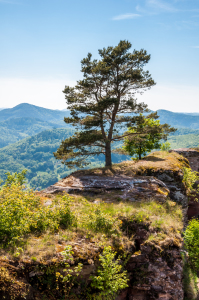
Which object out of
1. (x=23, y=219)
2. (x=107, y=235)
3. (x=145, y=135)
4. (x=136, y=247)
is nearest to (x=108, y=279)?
(x=107, y=235)

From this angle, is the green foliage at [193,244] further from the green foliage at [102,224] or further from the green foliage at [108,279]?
the green foliage at [108,279]

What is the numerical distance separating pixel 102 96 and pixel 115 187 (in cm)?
1296

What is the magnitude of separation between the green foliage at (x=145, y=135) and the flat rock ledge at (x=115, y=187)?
316 inches

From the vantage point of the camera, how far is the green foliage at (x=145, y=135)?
25141 millimetres

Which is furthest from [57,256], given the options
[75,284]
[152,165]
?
[152,165]

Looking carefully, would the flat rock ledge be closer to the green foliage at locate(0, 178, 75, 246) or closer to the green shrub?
the green foliage at locate(0, 178, 75, 246)

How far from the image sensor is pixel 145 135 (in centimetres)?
2598

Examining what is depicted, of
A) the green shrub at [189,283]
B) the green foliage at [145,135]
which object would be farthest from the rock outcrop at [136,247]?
the green foliage at [145,135]

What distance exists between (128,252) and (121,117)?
1823cm

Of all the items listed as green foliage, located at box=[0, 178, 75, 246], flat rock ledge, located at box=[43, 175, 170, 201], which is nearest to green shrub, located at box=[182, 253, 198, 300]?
flat rock ledge, located at box=[43, 175, 170, 201]

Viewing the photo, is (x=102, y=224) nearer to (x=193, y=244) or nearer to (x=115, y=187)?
(x=115, y=187)

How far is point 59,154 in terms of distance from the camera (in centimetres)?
2273

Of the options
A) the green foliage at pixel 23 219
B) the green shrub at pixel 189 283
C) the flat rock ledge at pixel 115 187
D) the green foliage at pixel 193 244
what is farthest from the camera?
the green foliage at pixel 193 244

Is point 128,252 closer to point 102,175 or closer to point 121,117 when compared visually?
point 102,175
